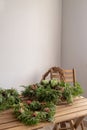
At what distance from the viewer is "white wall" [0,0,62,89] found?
117 inches

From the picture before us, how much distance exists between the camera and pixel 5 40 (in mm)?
2977

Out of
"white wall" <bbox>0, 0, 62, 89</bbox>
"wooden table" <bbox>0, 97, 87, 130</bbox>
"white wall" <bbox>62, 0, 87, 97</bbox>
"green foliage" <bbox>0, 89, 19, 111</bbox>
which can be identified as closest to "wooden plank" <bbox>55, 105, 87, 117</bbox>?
"wooden table" <bbox>0, 97, 87, 130</bbox>

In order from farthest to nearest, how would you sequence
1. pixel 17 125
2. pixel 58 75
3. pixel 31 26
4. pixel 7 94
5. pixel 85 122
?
pixel 85 122 < pixel 31 26 < pixel 58 75 < pixel 7 94 < pixel 17 125

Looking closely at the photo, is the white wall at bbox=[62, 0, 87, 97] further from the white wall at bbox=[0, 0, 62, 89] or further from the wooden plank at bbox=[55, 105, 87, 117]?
the wooden plank at bbox=[55, 105, 87, 117]

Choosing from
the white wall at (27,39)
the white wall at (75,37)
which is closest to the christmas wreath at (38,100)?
the white wall at (27,39)

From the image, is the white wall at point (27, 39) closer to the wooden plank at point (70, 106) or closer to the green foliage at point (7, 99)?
the green foliage at point (7, 99)

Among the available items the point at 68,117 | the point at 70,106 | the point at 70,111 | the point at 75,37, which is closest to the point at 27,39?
the point at 75,37

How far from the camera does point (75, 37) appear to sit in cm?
352

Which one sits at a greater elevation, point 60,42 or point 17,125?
point 60,42

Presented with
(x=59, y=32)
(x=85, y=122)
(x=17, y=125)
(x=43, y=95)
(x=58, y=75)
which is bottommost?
(x=85, y=122)

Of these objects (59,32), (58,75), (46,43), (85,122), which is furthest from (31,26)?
(85,122)

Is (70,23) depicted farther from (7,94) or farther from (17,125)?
(17,125)

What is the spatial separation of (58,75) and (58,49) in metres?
0.84

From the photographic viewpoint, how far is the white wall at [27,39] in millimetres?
2982
